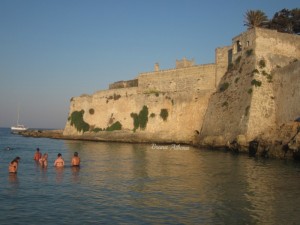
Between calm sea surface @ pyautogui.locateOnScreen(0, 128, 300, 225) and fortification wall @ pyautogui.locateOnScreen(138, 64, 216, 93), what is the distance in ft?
59.6

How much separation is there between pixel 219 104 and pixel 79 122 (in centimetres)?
2196

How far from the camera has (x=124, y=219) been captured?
9742mm

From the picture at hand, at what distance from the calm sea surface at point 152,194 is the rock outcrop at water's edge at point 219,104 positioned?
7.98m

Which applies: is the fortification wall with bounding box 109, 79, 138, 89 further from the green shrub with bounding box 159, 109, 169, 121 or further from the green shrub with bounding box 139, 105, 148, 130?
the green shrub with bounding box 159, 109, 169, 121

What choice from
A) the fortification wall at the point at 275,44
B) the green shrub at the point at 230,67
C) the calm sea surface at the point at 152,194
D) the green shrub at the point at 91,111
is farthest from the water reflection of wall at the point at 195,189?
the green shrub at the point at 91,111

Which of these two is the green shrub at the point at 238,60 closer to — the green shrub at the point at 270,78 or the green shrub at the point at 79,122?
the green shrub at the point at 270,78

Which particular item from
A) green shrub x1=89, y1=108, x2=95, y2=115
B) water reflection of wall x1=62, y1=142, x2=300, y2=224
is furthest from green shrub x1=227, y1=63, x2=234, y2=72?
green shrub x1=89, y1=108, x2=95, y2=115

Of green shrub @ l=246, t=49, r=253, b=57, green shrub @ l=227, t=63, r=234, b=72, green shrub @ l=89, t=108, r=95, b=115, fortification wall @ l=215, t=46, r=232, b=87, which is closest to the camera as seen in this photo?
green shrub @ l=246, t=49, r=253, b=57

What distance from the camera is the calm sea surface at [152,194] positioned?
9.92m

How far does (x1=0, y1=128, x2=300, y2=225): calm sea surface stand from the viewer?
9.92m

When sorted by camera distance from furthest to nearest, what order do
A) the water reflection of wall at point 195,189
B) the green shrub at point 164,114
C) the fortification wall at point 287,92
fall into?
the green shrub at point 164,114 → the fortification wall at point 287,92 → the water reflection of wall at point 195,189

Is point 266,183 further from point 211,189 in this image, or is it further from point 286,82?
point 286,82

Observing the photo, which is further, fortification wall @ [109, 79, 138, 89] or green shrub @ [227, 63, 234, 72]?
fortification wall @ [109, 79, 138, 89]

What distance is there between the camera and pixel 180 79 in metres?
40.1
